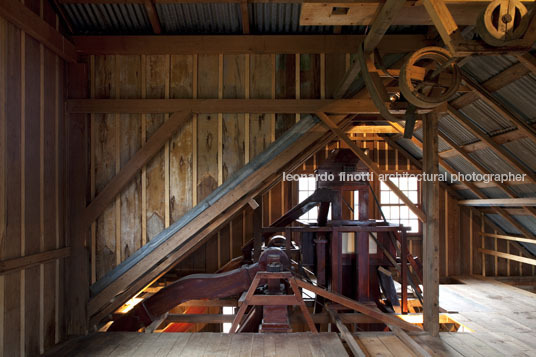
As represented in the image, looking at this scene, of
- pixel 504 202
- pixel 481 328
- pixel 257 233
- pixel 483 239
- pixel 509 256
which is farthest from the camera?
pixel 483 239

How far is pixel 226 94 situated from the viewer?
164 inches

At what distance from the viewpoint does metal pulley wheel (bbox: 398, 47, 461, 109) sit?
7.77 feet

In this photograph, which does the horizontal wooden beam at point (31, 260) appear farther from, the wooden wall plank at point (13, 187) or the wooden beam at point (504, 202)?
the wooden beam at point (504, 202)

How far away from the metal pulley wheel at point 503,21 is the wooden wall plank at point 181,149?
3.14 metres

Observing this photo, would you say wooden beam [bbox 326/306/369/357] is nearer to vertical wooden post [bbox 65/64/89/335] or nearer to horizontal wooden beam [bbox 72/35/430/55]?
vertical wooden post [bbox 65/64/89/335]

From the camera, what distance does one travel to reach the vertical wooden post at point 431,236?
3793 mm

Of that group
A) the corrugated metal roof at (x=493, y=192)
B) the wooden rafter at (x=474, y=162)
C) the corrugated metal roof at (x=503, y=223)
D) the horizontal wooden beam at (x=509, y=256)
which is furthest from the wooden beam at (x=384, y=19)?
the horizontal wooden beam at (x=509, y=256)

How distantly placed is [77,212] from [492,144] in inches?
244

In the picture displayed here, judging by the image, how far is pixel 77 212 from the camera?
4031mm

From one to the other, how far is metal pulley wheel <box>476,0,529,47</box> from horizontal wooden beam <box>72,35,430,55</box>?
2296mm

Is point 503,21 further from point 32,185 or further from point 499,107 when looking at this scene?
point 32,185

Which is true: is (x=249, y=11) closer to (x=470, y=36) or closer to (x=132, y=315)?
(x=470, y=36)

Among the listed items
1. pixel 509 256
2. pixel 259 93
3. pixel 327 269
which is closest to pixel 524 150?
pixel 327 269

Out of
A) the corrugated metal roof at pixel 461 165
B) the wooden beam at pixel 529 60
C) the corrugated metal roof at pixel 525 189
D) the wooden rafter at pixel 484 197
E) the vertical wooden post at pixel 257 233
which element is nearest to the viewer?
the wooden beam at pixel 529 60
